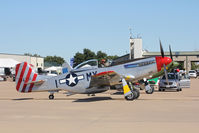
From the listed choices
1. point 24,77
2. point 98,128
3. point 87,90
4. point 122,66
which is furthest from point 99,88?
point 98,128

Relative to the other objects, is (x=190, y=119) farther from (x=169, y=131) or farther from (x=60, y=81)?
(x=60, y=81)

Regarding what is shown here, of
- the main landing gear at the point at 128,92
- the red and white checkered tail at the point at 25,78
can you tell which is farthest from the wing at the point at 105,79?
the red and white checkered tail at the point at 25,78

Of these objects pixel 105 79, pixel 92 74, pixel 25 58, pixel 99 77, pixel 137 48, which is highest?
pixel 25 58

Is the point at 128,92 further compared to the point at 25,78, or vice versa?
the point at 25,78

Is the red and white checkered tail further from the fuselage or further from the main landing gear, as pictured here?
the main landing gear

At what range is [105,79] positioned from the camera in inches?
594

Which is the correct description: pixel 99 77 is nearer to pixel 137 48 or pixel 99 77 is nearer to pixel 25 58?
pixel 137 48

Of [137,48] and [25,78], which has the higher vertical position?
[137,48]

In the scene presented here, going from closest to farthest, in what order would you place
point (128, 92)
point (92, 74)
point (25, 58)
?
point (128, 92)
point (92, 74)
point (25, 58)

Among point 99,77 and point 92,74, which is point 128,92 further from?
point 92,74

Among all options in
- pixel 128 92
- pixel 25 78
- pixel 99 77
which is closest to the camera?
pixel 128 92

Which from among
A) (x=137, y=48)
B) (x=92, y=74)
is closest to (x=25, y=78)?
(x=92, y=74)

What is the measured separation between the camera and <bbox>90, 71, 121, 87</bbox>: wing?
14.6m

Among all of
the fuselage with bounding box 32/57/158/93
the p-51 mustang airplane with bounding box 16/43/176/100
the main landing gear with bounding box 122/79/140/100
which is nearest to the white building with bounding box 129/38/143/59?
the p-51 mustang airplane with bounding box 16/43/176/100
